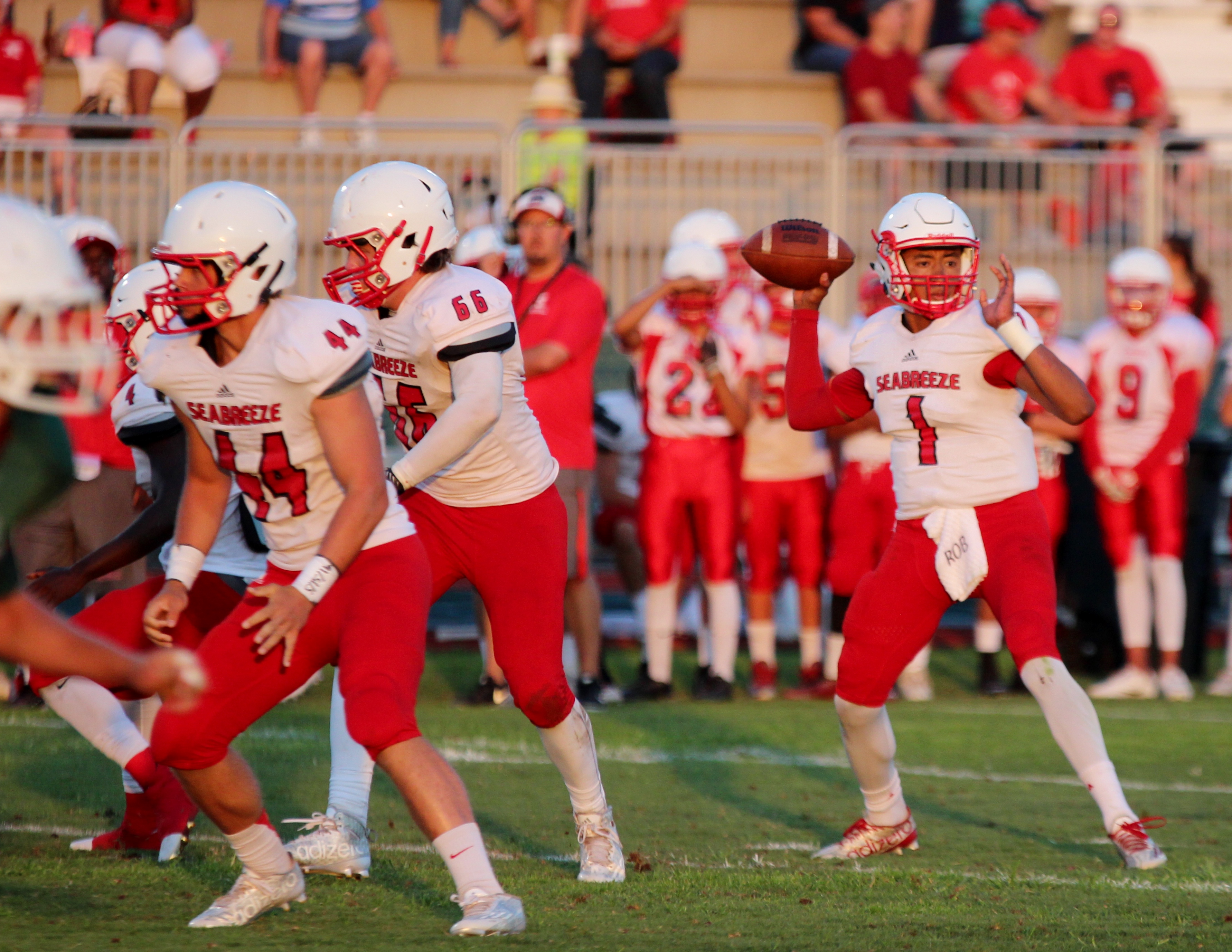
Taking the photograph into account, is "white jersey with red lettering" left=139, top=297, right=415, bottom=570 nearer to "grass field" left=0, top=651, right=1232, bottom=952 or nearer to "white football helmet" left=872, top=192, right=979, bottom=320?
"grass field" left=0, top=651, right=1232, bottom=952

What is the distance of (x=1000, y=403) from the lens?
4.75 meters

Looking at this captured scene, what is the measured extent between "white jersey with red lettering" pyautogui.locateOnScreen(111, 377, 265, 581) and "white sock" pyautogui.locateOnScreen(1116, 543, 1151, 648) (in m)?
4.96

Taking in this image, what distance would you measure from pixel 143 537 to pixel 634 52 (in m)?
7.64

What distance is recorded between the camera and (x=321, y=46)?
11.1m

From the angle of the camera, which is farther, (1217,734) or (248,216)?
(1217,734)

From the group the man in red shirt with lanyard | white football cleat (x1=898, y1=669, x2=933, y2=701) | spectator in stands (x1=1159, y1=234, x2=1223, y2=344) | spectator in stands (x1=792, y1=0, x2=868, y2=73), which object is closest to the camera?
the man in red shirt with lanyard

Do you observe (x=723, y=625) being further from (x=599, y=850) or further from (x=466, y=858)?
(x=466, y=858)

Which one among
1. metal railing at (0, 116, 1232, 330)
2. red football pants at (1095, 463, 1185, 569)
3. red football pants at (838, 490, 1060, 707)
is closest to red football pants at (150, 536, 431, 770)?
red football pants at (838, 490, 1060, 707)

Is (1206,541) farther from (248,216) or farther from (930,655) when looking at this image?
(248,216)

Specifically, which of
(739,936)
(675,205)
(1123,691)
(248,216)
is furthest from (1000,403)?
(675,205)

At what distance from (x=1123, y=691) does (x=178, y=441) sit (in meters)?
5.14

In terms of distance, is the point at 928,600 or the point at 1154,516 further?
the point at 1154,516

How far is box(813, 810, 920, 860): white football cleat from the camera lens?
15.3 feet

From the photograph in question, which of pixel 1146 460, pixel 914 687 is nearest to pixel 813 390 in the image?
pixel 914 687
